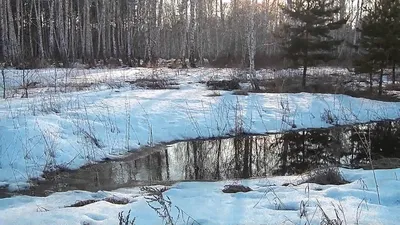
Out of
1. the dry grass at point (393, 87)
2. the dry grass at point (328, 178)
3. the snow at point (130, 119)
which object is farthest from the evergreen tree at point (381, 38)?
the dry grass at point (328, 178)

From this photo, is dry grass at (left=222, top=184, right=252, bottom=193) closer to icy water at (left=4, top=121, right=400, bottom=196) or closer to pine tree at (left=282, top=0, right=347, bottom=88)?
icy water at (left=4, top=121, right=400, bottom=196)

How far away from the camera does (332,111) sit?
13062 millimetres

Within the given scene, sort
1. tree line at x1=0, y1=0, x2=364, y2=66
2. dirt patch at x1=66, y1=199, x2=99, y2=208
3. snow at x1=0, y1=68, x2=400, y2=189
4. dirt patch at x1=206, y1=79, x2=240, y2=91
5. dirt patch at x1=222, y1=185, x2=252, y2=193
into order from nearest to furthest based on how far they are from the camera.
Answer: dirt patch at x1=66, y1=199, x2=99, y2=208
dirt patch at x1=222, y1=185, x2=252, y2=193
snow at x1=0, y1=68, x2=400, y2=189
dirt patch at x1=206, y1=79, x2=240, y2=91
tree line at x1=0, y1=0, x2=364, y2=66

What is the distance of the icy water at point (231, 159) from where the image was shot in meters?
7.10

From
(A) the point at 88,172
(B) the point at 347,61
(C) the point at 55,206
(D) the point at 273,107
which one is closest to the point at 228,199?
(C) the point at 55,206

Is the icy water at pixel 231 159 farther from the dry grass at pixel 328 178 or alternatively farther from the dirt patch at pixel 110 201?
the dirt patch at pixel 110 201

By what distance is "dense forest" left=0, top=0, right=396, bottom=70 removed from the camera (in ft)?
87.6

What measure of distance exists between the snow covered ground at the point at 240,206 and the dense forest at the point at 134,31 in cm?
1272

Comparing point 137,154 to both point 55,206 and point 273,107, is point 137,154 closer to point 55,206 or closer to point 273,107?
point 55,206

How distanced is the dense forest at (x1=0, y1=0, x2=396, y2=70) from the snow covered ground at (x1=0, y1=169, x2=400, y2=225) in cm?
1272

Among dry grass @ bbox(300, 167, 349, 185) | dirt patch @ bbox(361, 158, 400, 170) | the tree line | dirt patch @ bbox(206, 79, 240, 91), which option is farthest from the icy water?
the tree line

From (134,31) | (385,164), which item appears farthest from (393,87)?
(134,31)

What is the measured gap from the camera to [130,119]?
1034 cm

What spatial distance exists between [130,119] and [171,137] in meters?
1.10
